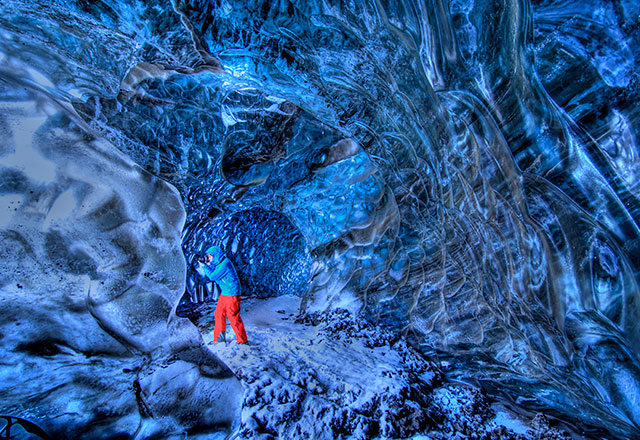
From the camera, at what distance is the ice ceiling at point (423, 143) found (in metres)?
1.22


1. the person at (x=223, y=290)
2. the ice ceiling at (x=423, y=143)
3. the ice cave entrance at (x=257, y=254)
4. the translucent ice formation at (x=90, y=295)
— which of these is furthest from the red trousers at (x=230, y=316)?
the ice cave entrance at (x=257, y=254)

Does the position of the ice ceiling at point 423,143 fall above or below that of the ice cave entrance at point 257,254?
above

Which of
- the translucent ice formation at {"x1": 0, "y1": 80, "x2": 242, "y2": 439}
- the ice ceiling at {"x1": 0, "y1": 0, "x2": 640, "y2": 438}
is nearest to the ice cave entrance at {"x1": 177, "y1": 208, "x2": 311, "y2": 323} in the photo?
the ice ceiling at {"x1": 0, "y1": 0, "x2": 640, "y2": 438}

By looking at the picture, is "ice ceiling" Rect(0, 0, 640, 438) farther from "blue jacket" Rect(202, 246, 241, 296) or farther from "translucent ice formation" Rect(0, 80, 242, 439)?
"blue jacket" Rect(202, 246, 241, 296)

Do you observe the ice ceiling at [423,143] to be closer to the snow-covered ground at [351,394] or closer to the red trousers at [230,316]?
the snow-covered ground at [351,394]

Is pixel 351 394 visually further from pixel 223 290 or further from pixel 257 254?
pixel 257 254

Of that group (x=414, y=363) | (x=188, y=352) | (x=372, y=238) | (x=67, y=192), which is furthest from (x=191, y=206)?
(x=414, y=363)

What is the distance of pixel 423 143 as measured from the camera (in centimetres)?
202

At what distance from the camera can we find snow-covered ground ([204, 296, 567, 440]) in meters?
1.58

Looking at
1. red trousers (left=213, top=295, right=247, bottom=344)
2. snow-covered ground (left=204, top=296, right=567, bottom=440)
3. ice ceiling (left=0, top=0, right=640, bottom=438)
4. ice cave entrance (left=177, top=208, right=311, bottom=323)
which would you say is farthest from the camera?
ice cave entrance (left=177, top=208, right=311, bottom=323)

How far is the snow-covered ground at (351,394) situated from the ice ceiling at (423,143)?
0.95ft

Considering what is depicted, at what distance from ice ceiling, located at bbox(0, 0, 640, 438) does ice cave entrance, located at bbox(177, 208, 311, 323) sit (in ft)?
0.57

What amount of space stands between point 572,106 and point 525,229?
2.06 feet

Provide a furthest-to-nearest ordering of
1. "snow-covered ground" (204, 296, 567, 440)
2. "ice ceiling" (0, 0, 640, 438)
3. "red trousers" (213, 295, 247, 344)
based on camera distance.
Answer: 1. "red trousers" (213, 295, 247, 344)
2. "snow-covered ground" (204, 296, 567, 440)
3. "ice ceiling" (0, 0, 640, 438)
